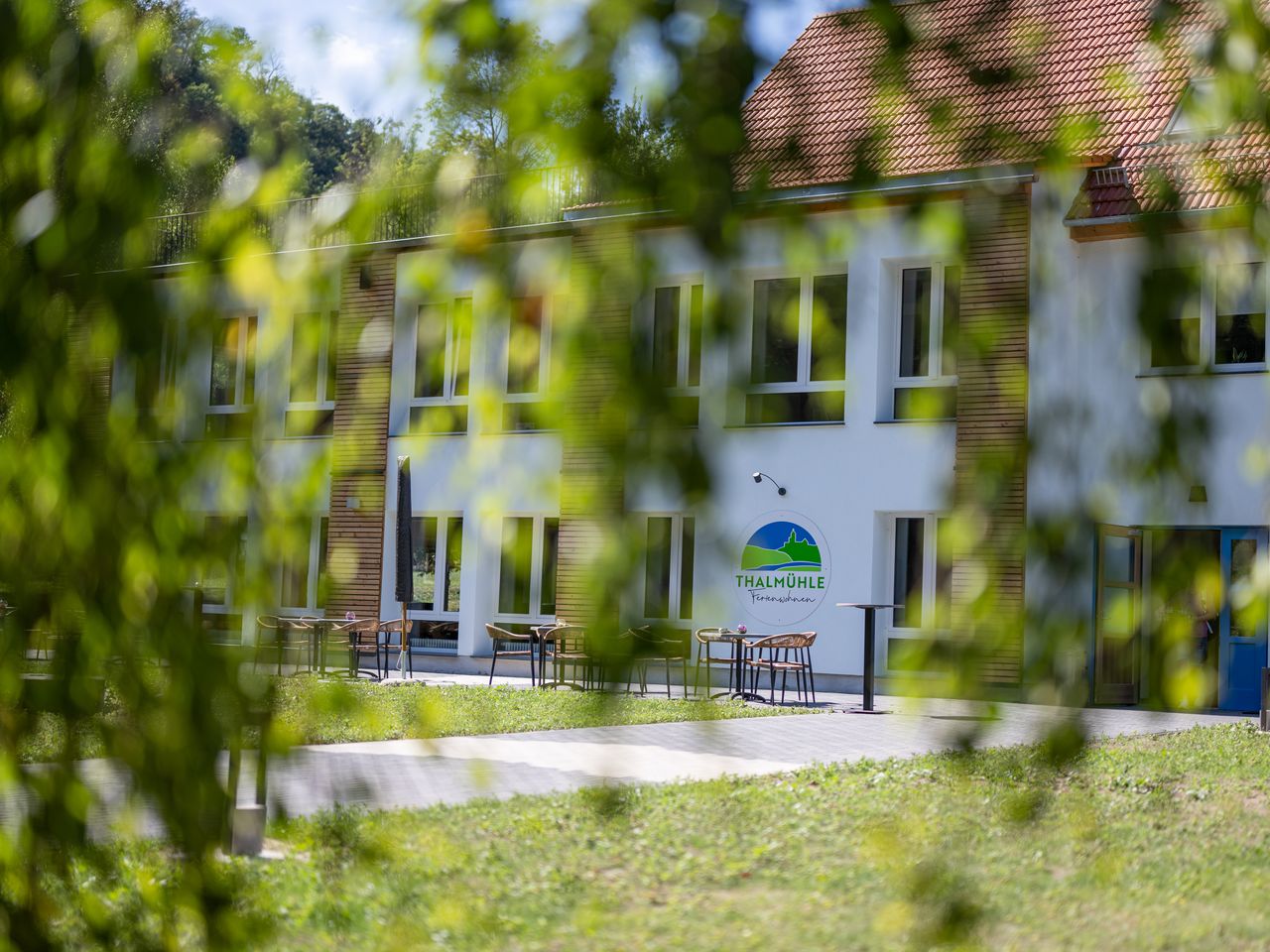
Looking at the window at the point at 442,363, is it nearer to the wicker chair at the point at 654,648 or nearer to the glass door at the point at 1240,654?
the wicker chair at the point at 654,648

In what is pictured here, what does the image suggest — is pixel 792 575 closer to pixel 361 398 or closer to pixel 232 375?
pixel 232 375

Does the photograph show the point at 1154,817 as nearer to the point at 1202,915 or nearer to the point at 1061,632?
the point at 1202,915

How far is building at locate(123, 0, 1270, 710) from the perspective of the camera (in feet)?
4.21

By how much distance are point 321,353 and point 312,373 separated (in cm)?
7

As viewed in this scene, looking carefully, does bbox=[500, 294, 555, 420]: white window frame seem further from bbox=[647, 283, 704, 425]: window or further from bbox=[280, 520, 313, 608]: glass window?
bbox=[280, 520, 313, 608]: glass window

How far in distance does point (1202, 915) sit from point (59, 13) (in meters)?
5.20

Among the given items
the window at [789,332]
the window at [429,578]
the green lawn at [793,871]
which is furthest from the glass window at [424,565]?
the window at [789,332]

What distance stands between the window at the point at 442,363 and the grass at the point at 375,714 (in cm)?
28

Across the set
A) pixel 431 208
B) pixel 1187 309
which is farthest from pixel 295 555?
pixel 1187 309

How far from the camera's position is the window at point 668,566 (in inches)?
44.8

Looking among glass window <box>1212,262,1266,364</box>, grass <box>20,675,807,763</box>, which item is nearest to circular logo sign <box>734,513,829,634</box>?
glass window <box>1212,262,1266,364</box>

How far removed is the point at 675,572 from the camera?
1.14 metres

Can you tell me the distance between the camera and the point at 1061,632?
1441 millimetres

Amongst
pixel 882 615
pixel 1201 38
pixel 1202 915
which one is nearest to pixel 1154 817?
pixel 1202 915
